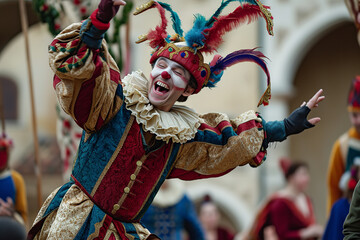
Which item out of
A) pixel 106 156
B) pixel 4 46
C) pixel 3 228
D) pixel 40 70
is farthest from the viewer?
pixel 40 70

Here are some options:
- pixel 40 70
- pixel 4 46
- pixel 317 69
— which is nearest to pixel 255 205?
pixel 317 69

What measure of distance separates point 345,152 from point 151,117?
2798 mm

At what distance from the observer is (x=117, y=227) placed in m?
3.84

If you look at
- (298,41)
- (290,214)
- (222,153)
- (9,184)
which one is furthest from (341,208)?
(298,41)

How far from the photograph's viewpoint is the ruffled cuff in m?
3.57

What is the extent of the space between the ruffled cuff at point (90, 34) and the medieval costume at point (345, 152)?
2.96m

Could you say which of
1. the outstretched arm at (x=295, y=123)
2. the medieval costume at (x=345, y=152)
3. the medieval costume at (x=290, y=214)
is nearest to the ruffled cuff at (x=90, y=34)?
the outstretched arm at (x=295, y=123)

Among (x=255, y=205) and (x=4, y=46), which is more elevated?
(x=4, y=46)

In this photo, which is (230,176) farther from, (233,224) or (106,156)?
(106,156)

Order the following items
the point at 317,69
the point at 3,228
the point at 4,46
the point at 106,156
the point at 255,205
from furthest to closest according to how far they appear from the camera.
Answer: the point at 317,69 < the point at 255,205 < the point at 4,46 < the point at 106,156 < the point at 3,228

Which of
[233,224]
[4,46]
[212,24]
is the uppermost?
[4,46]

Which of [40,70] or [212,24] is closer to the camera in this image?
[212,24]

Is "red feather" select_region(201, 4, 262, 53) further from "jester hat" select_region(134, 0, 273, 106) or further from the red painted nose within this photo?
the red painted nose

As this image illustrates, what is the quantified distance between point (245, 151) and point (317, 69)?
860cm
